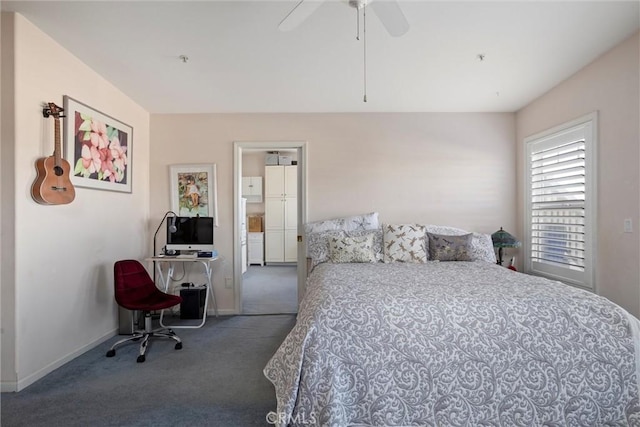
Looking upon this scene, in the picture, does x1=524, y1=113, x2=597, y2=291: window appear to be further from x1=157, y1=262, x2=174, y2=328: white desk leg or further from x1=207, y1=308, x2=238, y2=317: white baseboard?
x1=157, y1=262, x2=174, y2=328: white desk leg

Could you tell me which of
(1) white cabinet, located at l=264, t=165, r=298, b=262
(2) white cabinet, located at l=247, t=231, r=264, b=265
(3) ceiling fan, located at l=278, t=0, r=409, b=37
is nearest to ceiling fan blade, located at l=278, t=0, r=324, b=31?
(3) ceiling fan, located at l=278, t=0, r=409, b=37

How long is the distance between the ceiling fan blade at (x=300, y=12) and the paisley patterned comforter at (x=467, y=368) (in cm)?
157

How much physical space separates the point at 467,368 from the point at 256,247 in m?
5.48

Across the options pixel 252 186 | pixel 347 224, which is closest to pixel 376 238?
pixel 347 224

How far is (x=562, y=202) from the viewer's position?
115 inches

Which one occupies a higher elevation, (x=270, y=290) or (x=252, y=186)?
(x=252, y=186)

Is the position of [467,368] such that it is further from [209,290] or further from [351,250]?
[209,290]

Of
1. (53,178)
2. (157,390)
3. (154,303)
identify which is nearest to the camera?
(157,390)

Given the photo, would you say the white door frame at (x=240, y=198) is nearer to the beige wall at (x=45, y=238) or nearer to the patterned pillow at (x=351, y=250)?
the patterned pillow at (x=351, y=250)

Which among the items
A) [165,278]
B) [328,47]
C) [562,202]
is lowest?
[165,278]

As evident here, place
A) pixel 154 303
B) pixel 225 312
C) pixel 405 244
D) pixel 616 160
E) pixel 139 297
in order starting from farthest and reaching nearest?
pixel 225 312 < pixel 405 244 < pixel 139 297 < pixel 154 303 < pixel 616 160

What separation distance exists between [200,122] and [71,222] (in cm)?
180

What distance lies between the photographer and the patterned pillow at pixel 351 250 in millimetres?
2949

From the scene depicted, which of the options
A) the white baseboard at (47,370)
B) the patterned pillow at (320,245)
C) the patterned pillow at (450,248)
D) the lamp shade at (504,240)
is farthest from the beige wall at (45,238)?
the lamp shade at (504,240)
